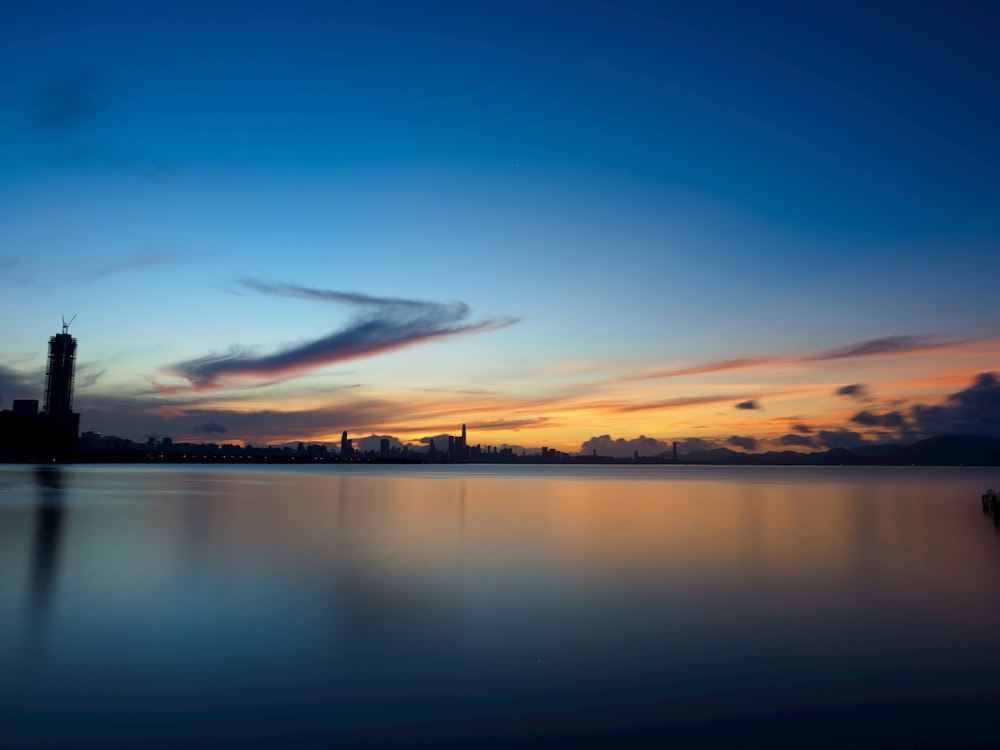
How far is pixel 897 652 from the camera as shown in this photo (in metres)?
16.8

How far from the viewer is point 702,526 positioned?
51.9 m

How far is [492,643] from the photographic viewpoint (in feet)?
57.3

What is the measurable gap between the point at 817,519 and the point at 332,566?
4287cm

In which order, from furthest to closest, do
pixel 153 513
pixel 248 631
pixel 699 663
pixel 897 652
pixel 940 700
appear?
1. pixel 153 513
2. pixel 248 631
3. pixel 897 652
4. pixel 699 663
5. pixel 940 700

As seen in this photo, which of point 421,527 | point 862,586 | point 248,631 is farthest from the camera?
point 421,527

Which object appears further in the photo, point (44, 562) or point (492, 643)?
point (44, 562)

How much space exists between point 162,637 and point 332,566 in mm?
12798

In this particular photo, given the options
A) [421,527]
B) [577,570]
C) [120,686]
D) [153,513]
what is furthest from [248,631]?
[153,513]

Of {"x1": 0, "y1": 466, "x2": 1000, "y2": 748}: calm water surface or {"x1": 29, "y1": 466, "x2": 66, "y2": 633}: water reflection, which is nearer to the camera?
{"x1": 0, "y1": 466, "x2": 1000, "y2": 748}: calm water surface

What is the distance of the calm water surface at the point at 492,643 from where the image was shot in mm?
11734

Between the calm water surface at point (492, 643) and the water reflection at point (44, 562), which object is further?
the water reflection at point (44, 562)

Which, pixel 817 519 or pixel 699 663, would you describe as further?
pixel 817 519

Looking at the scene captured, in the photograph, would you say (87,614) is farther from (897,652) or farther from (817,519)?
(817,519)

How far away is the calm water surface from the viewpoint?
11.7m
